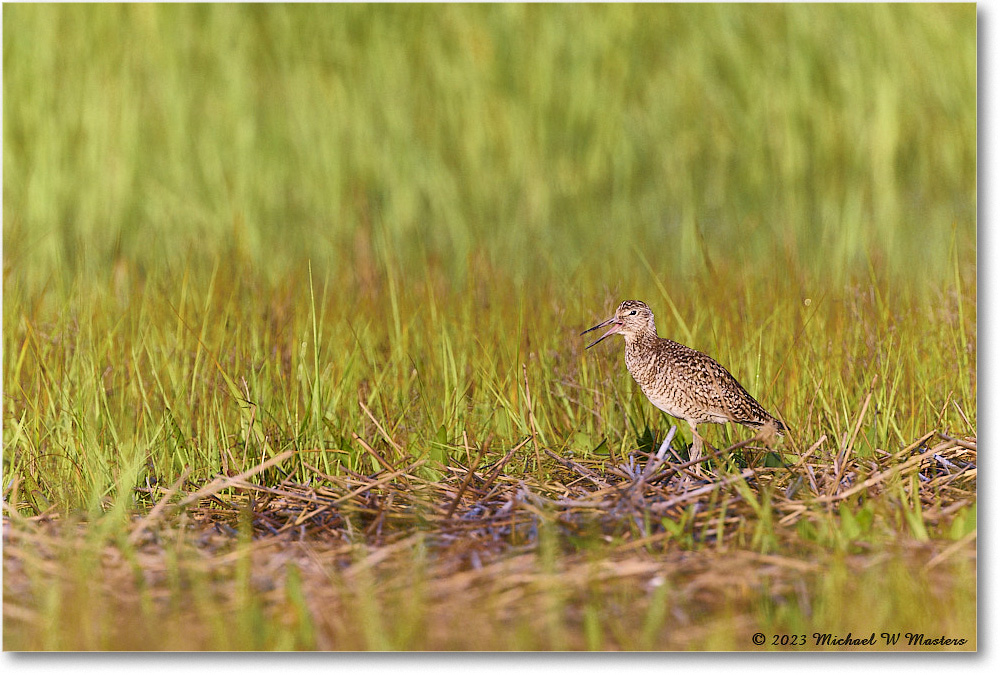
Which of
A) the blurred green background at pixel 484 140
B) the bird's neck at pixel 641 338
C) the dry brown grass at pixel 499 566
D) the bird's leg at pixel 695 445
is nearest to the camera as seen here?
the dry brown grass at pixel 499 566

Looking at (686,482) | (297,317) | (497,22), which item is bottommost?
(686,482)

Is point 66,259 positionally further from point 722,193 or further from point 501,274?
point 722,193

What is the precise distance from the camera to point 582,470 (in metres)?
4.88

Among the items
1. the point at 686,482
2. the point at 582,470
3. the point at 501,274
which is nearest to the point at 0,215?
the point at 501,274

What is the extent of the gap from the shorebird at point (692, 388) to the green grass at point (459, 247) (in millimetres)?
219

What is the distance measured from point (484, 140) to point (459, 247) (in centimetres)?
62

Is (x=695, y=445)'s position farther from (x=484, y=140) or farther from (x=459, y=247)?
(x=484, y=140)

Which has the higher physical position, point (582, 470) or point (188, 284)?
point (188, 284)

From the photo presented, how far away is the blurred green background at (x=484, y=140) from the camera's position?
5758 millimetres

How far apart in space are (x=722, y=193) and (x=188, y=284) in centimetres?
264

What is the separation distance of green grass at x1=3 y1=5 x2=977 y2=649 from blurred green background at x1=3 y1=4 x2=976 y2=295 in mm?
15

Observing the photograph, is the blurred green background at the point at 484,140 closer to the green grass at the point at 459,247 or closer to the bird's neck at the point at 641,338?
the green grass at the point at 459,247

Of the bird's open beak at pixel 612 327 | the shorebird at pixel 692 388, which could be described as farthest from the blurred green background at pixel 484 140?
the shorebird at pixel 692 388

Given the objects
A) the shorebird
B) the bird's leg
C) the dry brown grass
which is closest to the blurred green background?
the shorebird
